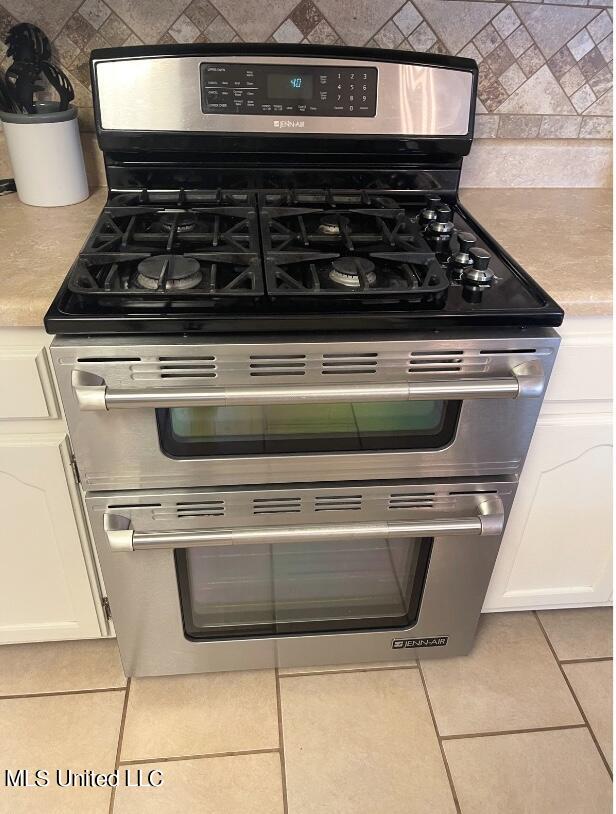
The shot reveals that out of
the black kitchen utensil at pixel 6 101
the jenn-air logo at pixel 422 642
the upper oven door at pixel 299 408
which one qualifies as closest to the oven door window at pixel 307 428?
the upper oven door at pixel 299 408

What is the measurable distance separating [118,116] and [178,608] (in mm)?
915

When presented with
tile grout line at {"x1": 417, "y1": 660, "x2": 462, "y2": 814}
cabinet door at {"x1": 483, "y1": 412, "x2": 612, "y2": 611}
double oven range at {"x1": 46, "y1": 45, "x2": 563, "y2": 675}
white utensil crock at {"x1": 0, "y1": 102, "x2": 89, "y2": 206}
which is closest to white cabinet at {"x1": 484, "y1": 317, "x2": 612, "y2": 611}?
cabinet door at {"x1": 483, "y1": 412, "x2": 612, "y2": 611}

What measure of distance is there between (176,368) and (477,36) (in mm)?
996

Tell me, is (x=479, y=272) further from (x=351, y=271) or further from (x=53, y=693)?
(x=53, y=693)

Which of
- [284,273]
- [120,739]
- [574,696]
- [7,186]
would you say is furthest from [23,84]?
[574,696]

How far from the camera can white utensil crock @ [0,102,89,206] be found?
3.90 feet

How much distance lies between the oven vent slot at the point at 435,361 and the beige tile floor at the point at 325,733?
2.59 ft

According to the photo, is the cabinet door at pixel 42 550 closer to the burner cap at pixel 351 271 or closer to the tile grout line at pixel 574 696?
the burner cap at pixel 351 271

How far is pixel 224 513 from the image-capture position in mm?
1060

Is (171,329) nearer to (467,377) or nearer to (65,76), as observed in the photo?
(467,377)

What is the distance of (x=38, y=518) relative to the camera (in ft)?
3.71

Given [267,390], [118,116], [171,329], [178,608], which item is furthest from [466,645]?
[118,116]

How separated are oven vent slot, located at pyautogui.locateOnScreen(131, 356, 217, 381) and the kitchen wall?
0.74m

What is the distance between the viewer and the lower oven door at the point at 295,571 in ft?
3.46
